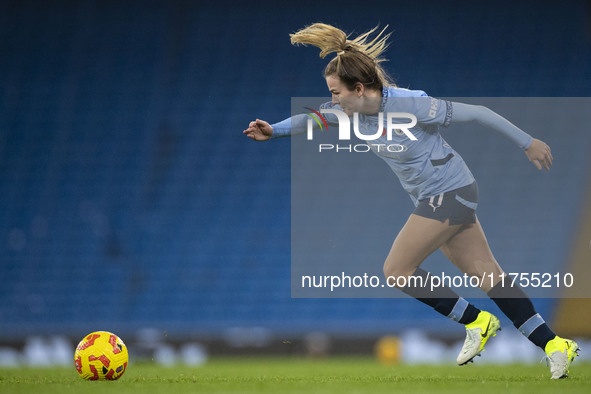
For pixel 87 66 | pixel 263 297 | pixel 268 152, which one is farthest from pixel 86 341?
pixel 87 66

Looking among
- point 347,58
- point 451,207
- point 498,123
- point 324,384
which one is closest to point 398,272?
point 451,207

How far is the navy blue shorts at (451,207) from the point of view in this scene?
4.55 meters

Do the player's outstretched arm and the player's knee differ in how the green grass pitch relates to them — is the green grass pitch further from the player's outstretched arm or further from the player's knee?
the player's outstretched arm

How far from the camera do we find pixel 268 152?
9.25m

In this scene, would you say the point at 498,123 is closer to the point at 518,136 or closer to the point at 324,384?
the point at 518,136

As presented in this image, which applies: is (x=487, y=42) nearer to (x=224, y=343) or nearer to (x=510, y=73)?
(x=510, y=73)

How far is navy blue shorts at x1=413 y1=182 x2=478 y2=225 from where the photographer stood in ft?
14.9

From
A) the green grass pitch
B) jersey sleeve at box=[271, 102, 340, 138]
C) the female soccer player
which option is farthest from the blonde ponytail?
the green grass pitch

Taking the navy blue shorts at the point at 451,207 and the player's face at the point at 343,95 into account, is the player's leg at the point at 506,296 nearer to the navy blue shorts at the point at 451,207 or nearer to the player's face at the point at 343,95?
the navy blue shorts at the point at 451,207

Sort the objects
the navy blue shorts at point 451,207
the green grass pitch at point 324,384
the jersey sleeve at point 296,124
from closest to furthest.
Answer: the green grass pitch at point 324,384 < the navy blue shorts at point 451,207 < the jersey sleeve at point 296,124

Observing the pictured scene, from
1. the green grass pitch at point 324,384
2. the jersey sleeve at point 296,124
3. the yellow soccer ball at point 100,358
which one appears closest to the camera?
the green grass pitch at point 324,384

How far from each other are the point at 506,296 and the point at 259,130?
166 cm

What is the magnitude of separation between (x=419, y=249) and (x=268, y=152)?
16.1ft

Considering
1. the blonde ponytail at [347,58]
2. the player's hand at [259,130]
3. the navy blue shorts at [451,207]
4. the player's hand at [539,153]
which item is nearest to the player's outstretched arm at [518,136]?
the player's hand at [539,153]
